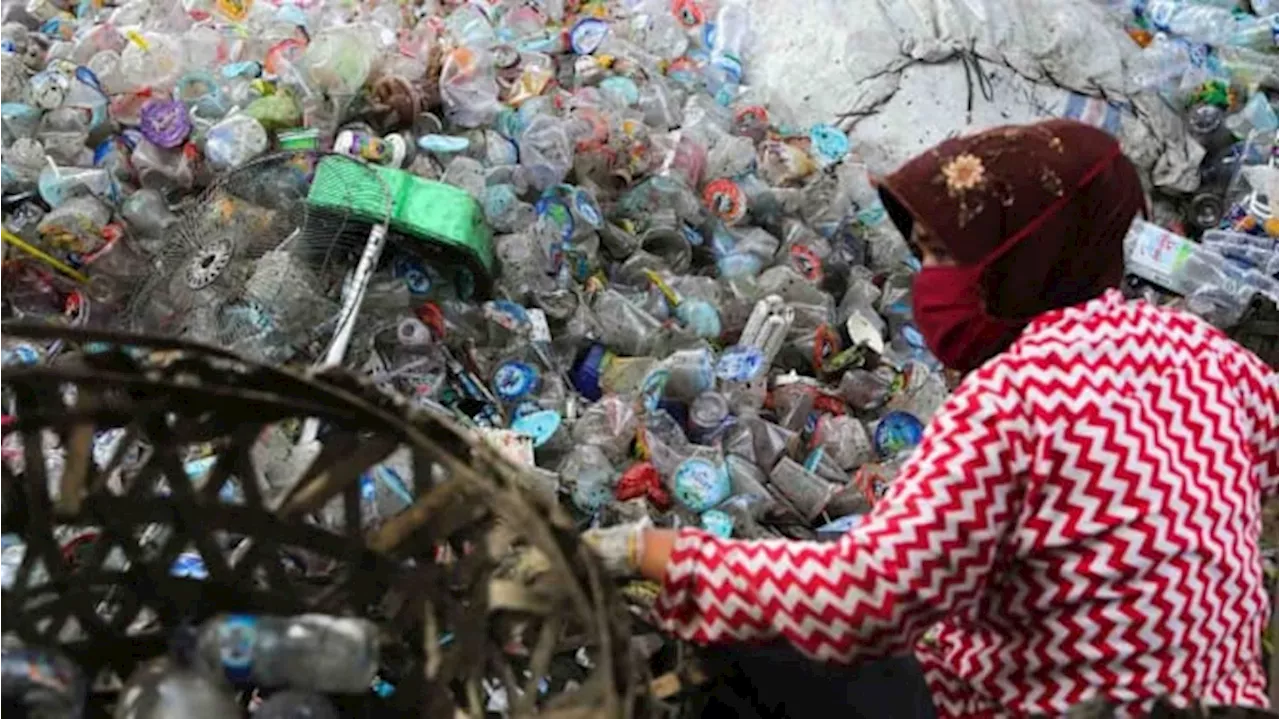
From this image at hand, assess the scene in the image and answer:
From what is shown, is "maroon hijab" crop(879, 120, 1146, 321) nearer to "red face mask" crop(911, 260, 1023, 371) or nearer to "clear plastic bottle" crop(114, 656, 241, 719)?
"red face mask" crop(911, 260, 1023, 371)

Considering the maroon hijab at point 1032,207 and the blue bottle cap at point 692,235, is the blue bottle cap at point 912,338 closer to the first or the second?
the blue bottle cap at point 692,235

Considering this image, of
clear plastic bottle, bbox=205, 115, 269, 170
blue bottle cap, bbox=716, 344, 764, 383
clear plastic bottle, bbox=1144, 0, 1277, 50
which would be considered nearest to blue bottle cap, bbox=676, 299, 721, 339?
blue bottle cap, bbox=716, 344, 764, 383

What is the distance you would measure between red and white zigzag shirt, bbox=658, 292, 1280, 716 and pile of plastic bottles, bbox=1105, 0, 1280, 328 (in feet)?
9.95

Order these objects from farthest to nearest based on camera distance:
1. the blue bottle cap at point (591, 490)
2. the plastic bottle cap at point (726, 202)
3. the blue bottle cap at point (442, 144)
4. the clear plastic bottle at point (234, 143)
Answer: the plastic bottle cap at point (726, 202)
the blue bottle cap at point (442, 144)
the clear plastic bottle at point (234, 143)
the blue bottle cap at point (591, 490)

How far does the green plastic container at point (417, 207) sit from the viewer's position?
328 centimetres

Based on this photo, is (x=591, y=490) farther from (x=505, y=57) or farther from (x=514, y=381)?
(x=505, y=57)

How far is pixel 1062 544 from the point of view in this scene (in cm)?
146

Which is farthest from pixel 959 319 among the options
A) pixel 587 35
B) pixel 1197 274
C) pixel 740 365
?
pixel 587 35

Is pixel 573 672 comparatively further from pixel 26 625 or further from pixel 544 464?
pixel 544 464

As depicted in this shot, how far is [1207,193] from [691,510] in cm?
287

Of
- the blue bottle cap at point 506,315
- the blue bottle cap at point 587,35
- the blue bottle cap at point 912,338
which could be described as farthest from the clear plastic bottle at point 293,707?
the blue bottle cap at point 587,35

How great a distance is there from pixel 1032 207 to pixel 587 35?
324cm

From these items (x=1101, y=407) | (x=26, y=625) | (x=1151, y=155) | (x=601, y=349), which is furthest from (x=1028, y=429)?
(x=1151, y=155)

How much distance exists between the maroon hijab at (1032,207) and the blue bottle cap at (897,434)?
6.37 feet
